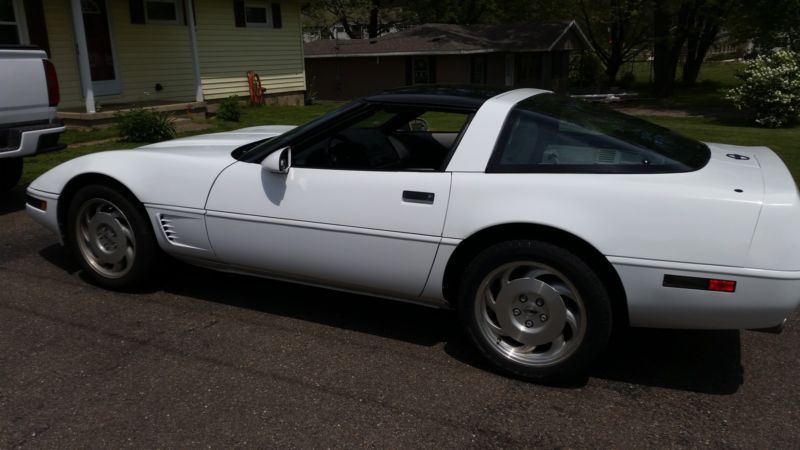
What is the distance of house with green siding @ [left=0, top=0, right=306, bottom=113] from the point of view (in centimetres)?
1331

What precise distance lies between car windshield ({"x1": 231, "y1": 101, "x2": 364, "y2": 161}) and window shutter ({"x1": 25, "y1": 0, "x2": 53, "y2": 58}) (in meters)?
11.3

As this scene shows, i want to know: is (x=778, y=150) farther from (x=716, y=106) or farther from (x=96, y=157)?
(x=716, y=106)

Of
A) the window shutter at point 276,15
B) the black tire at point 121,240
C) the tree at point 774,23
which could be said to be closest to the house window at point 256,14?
the window shutter at point 276,15

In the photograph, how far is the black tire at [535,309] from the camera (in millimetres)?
3064

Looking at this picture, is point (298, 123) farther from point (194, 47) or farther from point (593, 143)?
point (593, 143)

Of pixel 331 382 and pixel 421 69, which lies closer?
pixel 331 382

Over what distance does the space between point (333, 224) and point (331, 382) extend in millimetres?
834

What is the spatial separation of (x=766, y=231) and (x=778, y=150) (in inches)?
379

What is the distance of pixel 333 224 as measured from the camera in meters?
3.59

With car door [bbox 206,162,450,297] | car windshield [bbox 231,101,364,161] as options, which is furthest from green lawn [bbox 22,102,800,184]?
car door [bbox 206,162,450,297]

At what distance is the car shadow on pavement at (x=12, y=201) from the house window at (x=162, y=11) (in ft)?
31.2

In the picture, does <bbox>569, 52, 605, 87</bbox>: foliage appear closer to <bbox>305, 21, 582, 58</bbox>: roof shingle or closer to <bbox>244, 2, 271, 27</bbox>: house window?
<bbox>305, 21, 582, 58</bbox>: roof shingle

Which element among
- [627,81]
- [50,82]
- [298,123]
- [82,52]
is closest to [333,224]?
[50,82]

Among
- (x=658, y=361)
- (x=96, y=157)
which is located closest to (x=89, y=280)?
→ (x=96, y=157)
